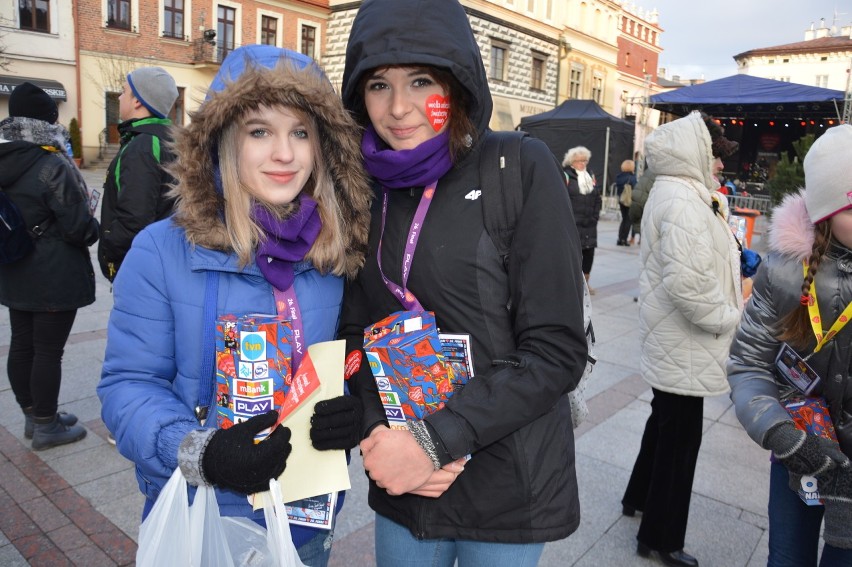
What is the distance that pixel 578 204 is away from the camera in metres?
8.80

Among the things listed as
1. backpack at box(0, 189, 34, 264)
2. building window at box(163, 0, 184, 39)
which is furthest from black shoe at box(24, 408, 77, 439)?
building window at box(163, 0, 184, 39)

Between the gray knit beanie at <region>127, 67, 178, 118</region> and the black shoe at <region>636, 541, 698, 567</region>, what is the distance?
359cm

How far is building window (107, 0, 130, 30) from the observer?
2490 cm

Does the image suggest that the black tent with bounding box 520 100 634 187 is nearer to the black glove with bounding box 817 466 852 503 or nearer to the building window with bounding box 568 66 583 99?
the building window with bounding box 568 66 583 99

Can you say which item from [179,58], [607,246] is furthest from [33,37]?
[607,246]

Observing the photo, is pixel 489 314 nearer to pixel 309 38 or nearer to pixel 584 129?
Result: pixel 584 129

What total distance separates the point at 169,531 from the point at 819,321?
6.22 feet

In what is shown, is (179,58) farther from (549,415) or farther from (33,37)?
(549,415)

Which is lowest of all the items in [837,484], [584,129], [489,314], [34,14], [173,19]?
[837,484]

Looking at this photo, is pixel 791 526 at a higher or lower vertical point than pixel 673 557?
higher

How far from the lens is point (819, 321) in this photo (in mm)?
1854

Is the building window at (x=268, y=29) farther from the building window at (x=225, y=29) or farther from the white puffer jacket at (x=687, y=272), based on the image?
the white puffer jacket at (x=687, y=272)

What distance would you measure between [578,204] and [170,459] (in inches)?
318

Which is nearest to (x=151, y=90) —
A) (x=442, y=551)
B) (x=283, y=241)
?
(x=283, y=241)
